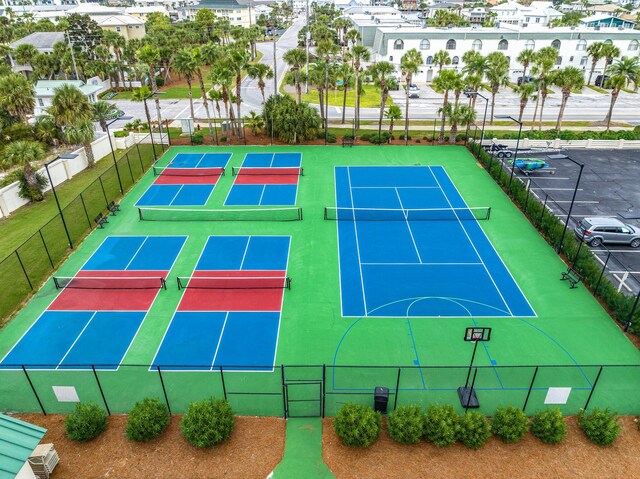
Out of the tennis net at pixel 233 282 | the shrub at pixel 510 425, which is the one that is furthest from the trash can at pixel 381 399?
the tennis net at pixel 233 282

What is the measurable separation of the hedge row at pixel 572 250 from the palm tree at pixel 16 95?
4274 centimetres

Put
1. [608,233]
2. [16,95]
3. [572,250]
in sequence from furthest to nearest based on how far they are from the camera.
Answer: [16,95], [608,233], [572,250]

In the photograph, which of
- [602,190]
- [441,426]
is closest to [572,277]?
[441,426]

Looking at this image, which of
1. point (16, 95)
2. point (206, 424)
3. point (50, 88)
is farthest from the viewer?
point (50, 88)

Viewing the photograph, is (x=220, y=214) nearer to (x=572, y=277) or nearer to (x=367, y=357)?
(x=367, y=357)

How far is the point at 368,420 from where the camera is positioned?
562 inches

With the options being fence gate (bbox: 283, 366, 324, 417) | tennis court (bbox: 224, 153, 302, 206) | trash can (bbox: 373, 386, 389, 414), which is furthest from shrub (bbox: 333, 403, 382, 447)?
tennis court (bbox: 224, 153, 302, 206)

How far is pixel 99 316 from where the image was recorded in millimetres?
20781

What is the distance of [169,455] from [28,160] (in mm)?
25388

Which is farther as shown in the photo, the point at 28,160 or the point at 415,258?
the point at 28,160

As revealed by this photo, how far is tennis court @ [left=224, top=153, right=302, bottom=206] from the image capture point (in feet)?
106

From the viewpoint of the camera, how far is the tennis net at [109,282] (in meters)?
22.8

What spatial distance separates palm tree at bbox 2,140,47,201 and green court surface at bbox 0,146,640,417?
9.02m

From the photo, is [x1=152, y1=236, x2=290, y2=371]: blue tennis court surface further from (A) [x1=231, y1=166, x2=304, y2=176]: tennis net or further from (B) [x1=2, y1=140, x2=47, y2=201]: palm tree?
(B) [x1=2, y1=140, x2=47, y2=201]: palm tree
